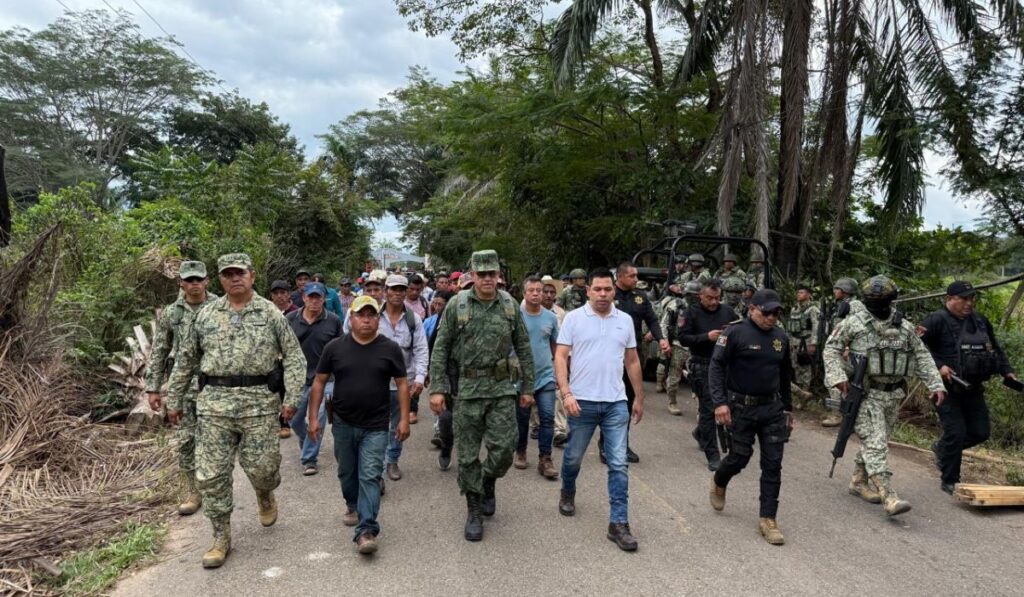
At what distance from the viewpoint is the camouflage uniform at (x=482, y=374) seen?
14.0ft

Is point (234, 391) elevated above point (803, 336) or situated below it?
below

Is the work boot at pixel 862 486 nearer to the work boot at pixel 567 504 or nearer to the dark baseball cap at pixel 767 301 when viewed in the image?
the dark baseball cap at pixel 767 301

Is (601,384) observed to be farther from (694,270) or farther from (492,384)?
(694,270)

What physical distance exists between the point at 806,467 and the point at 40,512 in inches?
254

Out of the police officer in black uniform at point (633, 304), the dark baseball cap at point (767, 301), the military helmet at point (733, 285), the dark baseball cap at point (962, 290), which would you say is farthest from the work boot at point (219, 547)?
the military helmet at point (733, 285)

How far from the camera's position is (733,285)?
8539 millimetres

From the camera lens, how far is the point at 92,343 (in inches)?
309

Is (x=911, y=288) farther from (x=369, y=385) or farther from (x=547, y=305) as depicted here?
(x=369, y=385)

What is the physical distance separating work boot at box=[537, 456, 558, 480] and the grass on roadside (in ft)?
9.67

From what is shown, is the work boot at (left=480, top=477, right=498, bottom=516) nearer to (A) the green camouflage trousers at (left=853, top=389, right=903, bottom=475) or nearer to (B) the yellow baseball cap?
(B) the yellow baseball cap

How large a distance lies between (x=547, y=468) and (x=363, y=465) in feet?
6.38

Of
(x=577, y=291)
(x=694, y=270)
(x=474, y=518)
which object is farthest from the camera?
(x=694, y=270)

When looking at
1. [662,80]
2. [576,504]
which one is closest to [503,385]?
[576,504]

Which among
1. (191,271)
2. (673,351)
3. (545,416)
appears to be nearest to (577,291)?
(673,351)
